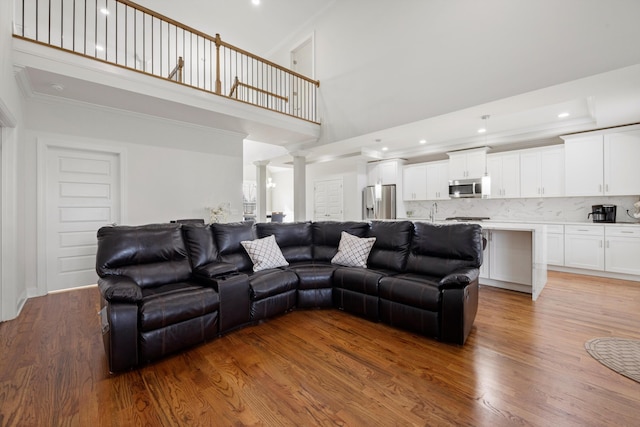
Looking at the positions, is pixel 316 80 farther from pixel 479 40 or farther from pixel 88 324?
pixel 88 324

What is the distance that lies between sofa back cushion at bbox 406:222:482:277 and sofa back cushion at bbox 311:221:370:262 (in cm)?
79

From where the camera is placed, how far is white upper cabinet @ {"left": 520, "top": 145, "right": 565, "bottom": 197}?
5.32 metres

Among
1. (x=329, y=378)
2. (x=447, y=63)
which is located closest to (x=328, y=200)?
(x=447, y=63)

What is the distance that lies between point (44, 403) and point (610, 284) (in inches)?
264

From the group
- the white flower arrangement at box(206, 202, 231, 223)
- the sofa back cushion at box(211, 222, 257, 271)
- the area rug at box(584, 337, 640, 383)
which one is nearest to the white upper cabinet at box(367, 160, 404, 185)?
the white flower arrangement at box(206, 202, 231, 223)

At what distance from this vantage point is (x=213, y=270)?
2.74 metres

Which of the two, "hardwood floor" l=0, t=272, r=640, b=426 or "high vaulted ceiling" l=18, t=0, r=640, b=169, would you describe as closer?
"hardwood floor" l=0, t=272, r=640, b=426

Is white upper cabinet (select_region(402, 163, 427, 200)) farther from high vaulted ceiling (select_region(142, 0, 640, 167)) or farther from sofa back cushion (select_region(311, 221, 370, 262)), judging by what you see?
sofa back cushion (select_region(311, 221, 370, 262))

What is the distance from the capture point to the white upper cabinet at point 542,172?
5.32 meters

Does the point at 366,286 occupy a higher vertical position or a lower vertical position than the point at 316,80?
lower

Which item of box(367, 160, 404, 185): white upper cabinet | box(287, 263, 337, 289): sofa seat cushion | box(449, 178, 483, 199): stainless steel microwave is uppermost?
box(367, 160, 404, 185): white upper cabinet

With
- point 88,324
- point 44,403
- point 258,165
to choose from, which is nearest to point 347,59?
point 258,165

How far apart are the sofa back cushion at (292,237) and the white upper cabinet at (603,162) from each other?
→ 494 centimetres

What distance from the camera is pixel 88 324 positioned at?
9.47 feet
